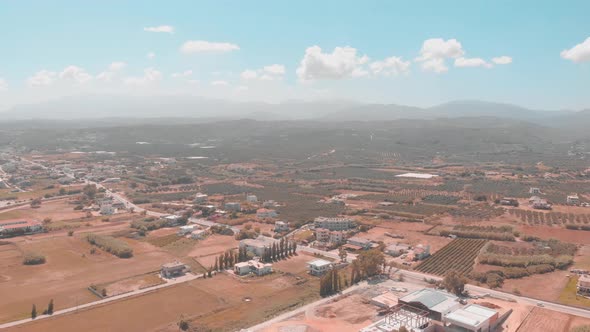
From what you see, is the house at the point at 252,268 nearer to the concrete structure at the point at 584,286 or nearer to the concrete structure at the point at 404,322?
the concrete structure at the point at 404,322

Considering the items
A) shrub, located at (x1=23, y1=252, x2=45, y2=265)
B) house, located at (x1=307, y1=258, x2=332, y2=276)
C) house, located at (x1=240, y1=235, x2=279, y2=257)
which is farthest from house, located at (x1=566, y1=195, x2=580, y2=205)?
shrub, located at (x1=23, y1=252, x2=45, y2=265)

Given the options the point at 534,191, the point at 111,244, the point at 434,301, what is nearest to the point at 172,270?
the point at 111,244

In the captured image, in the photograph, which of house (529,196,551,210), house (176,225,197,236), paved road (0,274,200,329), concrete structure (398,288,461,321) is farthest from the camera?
house (529,196,551,210)

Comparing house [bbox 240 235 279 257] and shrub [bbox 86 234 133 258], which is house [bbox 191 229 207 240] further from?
shrub [bbox 86 234 133 258]

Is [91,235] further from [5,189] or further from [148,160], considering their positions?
[148,160]

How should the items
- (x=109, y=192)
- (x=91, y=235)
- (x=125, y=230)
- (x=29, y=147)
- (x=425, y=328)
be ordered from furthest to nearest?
(x=29, y=147) → (x=109, y=192) → (x=125, y=230) → (x=91, y=235) → (x=425, y=328)

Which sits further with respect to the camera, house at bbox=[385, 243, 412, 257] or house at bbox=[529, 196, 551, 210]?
house at bbox=[529, 196, 551, 210]

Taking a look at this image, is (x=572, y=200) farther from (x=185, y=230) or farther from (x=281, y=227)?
(x=185, y=230)

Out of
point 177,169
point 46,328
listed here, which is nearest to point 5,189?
point 177,169
